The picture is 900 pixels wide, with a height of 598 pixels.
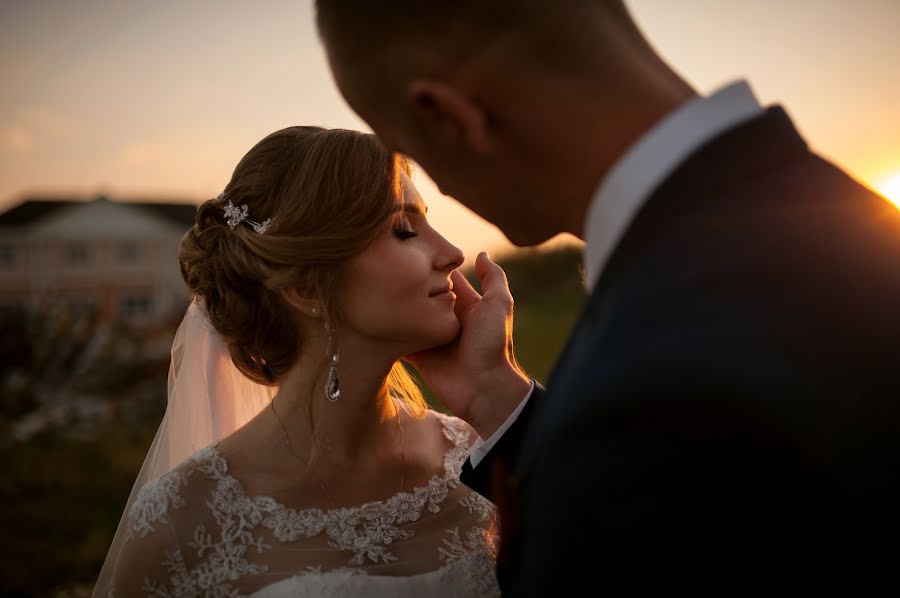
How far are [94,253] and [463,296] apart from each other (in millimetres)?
41060

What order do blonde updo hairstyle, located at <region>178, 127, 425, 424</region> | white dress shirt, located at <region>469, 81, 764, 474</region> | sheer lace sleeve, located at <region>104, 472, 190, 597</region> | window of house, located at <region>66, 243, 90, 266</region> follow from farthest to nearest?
1. window of house, located at <region>66, 243, 90, 266</region>
2. blonde updo hairstyle, located at <region>178, 127, 425, 424</region>
3. sheer lace sleeve, located at <region>104, 472, 190, 597</region>
4. white dress shirt, located at <region>469, 81, 764, 474</region>

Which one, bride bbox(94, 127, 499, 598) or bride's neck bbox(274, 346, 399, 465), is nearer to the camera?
bride bbox(94, 127, 499, 598)

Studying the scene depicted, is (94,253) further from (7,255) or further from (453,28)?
(453,28)

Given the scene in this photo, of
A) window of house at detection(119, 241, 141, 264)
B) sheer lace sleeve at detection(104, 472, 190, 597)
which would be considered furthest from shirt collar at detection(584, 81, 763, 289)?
window of house at detection(119, 241, 141, 264)

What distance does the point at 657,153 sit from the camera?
1199 millimetres

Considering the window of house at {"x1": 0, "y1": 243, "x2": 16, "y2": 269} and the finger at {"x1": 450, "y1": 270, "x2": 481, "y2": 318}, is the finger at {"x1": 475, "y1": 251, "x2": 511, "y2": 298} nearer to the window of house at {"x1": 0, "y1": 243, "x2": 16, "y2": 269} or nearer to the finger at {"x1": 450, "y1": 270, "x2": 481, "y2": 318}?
the finger at {"x1": 450, "y1": 270, "x2": 481, "y2": 318}

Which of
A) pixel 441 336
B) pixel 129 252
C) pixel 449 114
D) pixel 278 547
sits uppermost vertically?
pixel 449 114

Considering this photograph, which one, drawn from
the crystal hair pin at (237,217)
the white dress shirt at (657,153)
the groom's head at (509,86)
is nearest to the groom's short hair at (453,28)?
the groom's head at (509,86)

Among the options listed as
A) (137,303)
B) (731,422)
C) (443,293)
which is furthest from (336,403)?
(137,303)

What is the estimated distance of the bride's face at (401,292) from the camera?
2902mm

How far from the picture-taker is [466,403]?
2988 mm

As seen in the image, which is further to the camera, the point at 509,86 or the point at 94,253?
the point at 94,253

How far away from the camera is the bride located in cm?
278

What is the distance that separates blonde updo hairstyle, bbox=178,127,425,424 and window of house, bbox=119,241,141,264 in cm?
4045
